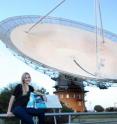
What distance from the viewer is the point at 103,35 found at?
4078 centimetres

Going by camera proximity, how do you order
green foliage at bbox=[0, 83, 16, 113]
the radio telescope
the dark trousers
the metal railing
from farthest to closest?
green foliage at bbox=[0, 83, 16, 113], the radio telescope, the metal railing, the dark trousers

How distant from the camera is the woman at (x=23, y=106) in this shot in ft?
32.1

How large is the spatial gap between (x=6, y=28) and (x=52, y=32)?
4.94 meters

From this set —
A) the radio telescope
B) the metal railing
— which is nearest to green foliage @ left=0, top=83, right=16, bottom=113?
the radio telescope

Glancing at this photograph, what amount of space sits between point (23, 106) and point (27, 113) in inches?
7.7

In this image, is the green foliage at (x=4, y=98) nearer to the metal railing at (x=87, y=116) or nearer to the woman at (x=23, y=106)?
the metal railing at (x=87, y=116)

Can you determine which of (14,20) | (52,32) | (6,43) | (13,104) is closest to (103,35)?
(52,32)

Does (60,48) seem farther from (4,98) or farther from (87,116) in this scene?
(4,98)

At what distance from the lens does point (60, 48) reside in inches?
1396

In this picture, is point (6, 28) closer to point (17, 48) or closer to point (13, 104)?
point (17, 48)

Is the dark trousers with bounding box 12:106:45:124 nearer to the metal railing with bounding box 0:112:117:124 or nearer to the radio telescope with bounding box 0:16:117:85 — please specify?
the metal railing with bounding box 0:112:117:124

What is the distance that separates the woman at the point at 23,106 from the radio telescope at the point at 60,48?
21.8 m

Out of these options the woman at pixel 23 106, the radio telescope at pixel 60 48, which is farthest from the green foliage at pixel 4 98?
the woman at pixel 23 106

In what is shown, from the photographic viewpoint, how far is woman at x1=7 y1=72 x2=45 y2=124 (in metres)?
9.79
